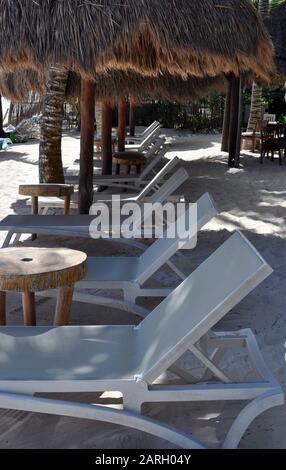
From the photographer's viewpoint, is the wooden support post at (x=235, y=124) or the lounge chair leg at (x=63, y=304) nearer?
the lounge chair leg at (x=63, y=304)

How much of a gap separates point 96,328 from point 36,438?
562 millimetres

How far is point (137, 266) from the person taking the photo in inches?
150

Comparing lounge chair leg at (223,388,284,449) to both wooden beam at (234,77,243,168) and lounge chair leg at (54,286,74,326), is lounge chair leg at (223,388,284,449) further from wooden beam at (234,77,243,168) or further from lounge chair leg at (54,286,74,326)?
wooden beam at (234,77,243,168)

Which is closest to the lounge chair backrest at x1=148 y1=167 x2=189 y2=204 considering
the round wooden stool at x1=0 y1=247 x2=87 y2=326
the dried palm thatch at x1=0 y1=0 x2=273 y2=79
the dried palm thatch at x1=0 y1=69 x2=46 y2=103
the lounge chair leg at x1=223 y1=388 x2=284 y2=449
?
the dried palm thatch at x1=0 y1=0 x2=273 y2=79

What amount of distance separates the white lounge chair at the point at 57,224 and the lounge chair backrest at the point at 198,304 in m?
1.87

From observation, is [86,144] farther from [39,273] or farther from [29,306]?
[39,273]

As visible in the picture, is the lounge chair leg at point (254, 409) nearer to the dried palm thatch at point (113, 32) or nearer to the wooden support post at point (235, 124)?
the dried palm thatch at point (113, 32)

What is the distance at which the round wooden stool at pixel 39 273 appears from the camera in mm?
2748

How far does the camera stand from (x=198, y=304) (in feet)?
7.80

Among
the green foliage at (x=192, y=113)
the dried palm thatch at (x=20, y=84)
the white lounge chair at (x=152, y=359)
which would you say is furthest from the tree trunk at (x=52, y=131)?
the green foliage at (x=192, y=113)

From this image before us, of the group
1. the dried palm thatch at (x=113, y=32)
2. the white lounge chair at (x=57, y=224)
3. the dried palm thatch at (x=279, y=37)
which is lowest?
the white lounge chair at (x=57, y=224)

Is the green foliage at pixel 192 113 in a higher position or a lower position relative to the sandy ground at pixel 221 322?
higher

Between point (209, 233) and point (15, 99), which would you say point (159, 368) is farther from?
point (15, 99)
